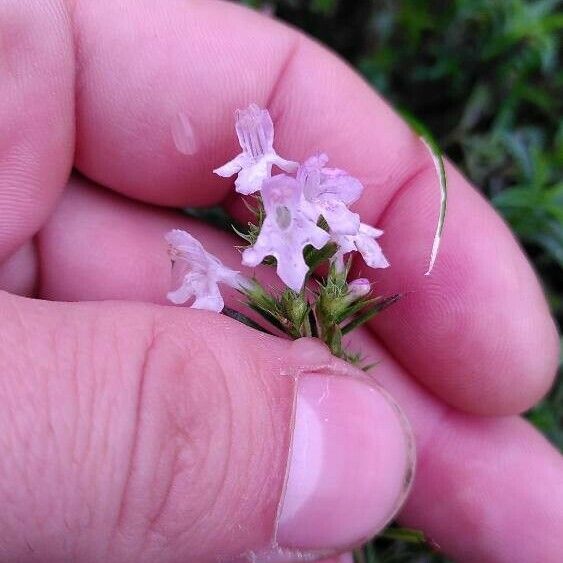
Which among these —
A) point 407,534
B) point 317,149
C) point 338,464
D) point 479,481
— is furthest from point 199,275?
point 479,481

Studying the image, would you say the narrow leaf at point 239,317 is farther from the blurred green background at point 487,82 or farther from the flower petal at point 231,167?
the blurred green background at point 487,82

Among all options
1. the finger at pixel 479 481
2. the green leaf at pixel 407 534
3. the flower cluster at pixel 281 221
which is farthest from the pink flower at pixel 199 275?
the green leaf at pixel 407 534

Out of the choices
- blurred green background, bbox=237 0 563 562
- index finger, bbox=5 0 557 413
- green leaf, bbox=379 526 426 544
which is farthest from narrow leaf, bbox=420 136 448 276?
blurred green background, bbox=237 0 563 562

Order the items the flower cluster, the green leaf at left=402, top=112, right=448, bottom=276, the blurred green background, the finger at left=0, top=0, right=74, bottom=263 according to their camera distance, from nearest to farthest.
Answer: the flower cluster, the green leaf at left=402, top=112, right=448, bottom=276, the finger at left=0, top=0, right=74, bottom=263, the blurred green background

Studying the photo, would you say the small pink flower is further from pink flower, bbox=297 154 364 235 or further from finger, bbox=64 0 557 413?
finger, bbox=64 0 557 413

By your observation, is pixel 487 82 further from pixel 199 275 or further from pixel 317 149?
pixel 199 275

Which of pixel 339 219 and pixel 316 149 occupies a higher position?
pixel 339 219

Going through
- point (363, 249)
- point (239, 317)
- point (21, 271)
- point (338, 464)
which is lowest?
point (21, 271)
